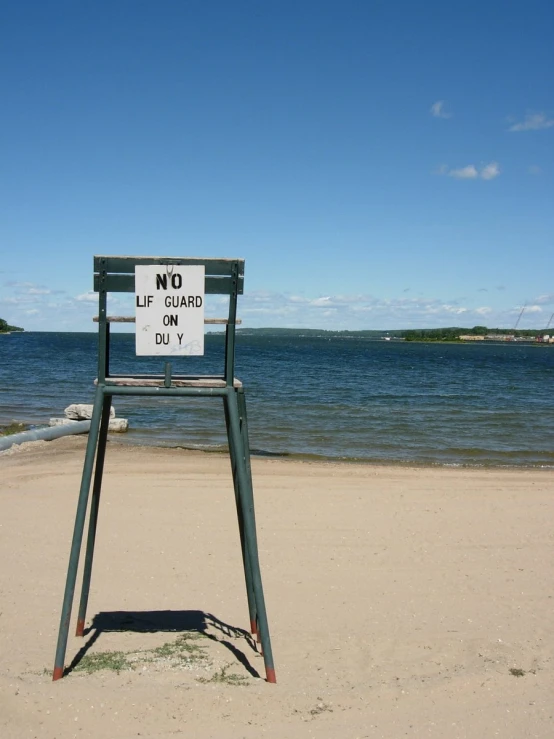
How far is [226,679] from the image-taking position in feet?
13.7

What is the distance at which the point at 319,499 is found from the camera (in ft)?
29.5

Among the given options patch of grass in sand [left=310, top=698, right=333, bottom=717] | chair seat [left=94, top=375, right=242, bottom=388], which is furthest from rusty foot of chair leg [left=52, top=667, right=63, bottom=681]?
chair seat [left=94, top=375, right=242, bottom=388]

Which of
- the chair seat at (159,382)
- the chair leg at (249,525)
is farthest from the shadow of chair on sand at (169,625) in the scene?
the chair seat at (159,382)

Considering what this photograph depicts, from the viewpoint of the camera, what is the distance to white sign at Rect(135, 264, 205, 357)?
12.8 feet

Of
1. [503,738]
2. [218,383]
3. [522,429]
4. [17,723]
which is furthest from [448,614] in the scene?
[522,429]

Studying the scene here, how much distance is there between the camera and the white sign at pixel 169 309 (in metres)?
3.90

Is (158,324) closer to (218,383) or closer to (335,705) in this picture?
(218,383)

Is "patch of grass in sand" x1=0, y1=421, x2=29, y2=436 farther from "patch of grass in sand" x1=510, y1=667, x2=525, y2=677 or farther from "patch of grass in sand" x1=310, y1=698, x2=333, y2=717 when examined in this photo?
"patch of grass in sand" x1=510, y1=667, x2=525, y2=677

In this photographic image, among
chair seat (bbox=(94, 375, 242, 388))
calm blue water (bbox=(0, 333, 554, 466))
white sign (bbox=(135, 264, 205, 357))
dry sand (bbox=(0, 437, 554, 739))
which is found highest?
white sign (bbox=(135, 264, 205, 357))

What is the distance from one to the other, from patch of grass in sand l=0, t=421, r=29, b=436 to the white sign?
1289cm

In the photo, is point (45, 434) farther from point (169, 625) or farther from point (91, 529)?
point (91, 529)

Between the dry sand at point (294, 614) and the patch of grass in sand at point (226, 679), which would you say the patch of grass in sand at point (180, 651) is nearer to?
the dry sand at point (294, 614)

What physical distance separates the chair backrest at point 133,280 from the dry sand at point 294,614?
1.80 metres

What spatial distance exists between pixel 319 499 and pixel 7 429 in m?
10.3
